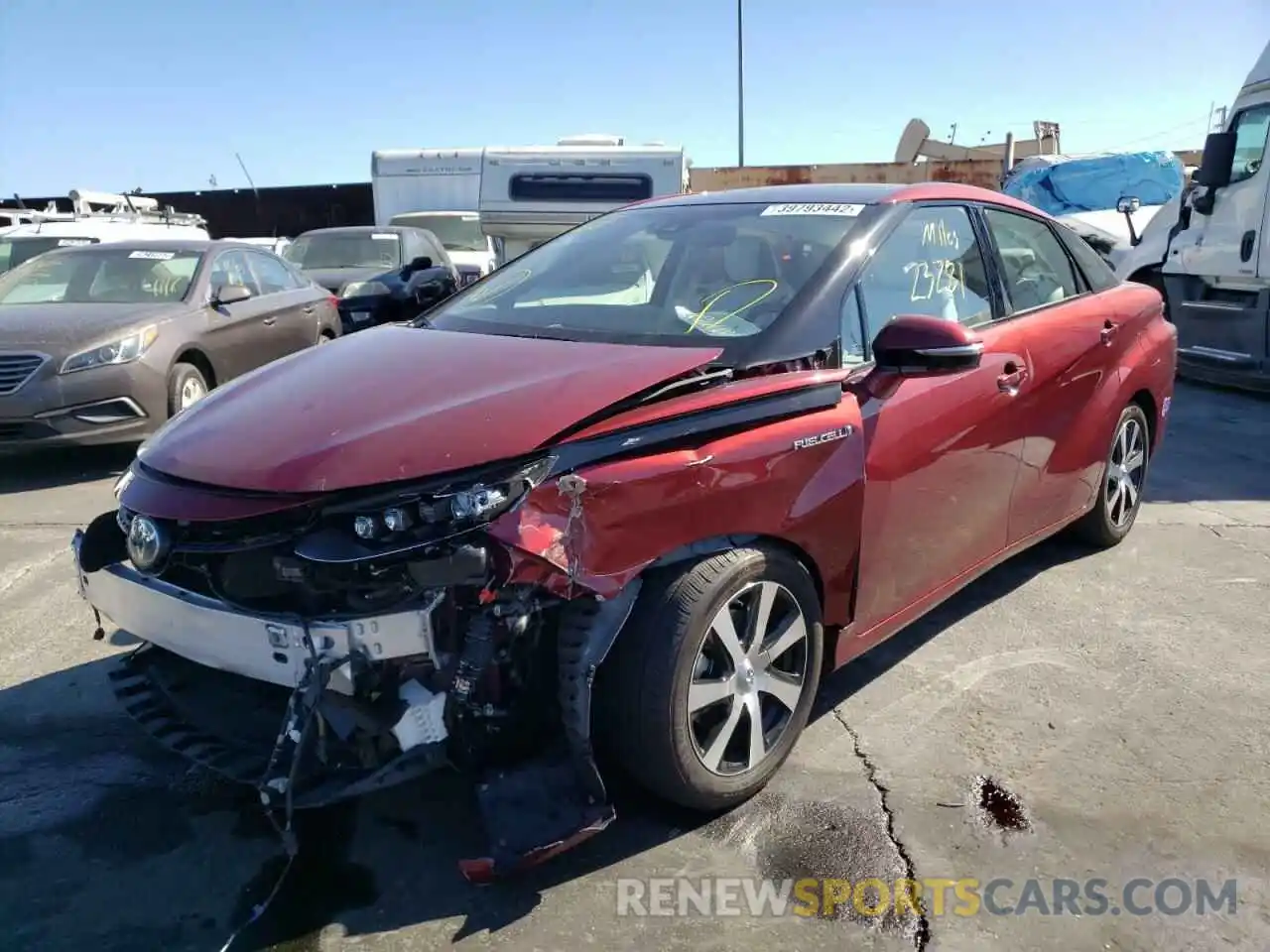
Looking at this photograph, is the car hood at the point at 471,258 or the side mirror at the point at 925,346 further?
the car hood at the point at 471,258

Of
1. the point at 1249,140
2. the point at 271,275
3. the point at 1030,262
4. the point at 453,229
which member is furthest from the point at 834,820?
the point at 453,229

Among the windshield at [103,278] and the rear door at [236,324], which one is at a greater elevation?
the windshield at [103,278]

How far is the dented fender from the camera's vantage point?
2.28m

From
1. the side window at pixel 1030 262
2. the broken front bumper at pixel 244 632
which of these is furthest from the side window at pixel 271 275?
the side window at pixel 1030 262

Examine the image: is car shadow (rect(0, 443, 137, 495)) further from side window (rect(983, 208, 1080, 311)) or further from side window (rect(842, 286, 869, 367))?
side window (rect(983, 208, 1080, 311))

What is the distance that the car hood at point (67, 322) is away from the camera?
619 cm

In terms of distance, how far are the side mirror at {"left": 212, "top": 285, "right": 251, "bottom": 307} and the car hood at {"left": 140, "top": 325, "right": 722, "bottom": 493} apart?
4.57 m

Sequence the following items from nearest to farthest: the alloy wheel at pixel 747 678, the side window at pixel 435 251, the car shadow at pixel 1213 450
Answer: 1. the alloy wheel at pixel 747 678
2. the car shadow at pixel 1213 450
3. the side window at pixel 435 251

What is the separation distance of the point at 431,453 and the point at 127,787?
149 cm

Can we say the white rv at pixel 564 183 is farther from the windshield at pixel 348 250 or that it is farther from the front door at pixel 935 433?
the front door at pixel 935 433

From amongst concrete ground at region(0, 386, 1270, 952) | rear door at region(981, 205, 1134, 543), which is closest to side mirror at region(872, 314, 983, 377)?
rear door at region(981, 205, 1134, 543)

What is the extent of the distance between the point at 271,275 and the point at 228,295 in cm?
130

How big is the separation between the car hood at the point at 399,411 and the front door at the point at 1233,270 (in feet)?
24.9

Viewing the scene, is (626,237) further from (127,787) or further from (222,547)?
(127,787)
